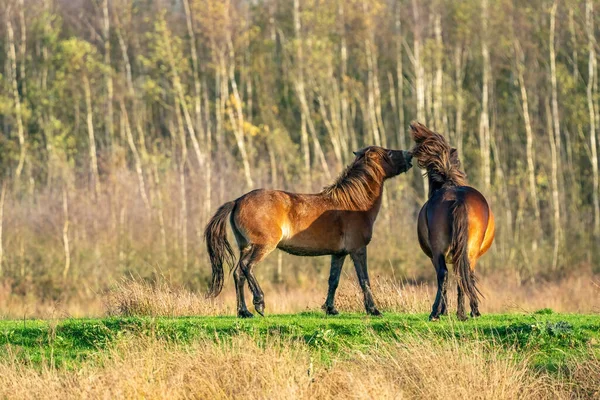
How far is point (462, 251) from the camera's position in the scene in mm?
13062

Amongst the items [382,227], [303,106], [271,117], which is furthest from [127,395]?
[271,117]

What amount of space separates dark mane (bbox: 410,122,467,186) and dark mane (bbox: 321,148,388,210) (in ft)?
2.01

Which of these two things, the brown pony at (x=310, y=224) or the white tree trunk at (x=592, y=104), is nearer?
the brown pony at (x=310, y=224)

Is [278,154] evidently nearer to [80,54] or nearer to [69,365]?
A: [80,54]

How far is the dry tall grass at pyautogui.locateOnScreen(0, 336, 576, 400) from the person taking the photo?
10586mm

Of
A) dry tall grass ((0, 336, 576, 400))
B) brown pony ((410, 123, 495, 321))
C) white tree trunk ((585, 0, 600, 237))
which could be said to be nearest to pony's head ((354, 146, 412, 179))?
brown pony ((410, 123, 495, 321))

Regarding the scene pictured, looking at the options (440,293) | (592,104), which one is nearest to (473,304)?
(440,293)

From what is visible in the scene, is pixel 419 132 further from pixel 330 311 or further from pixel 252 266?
pixel 252 266

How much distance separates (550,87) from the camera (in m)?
40.6

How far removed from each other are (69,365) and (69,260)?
18861 mm

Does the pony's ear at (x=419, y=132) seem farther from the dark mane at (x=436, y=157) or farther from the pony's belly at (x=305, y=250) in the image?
the pony's belly at (x=305, y=250)

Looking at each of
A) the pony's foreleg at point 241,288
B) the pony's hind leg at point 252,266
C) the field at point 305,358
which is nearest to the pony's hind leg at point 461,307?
the field at point 305,358

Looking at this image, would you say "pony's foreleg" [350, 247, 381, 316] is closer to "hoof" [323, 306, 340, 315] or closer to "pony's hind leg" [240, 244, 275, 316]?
"hoof" [323, 306, 340, 315]

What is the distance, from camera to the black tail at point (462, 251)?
13.0 m
